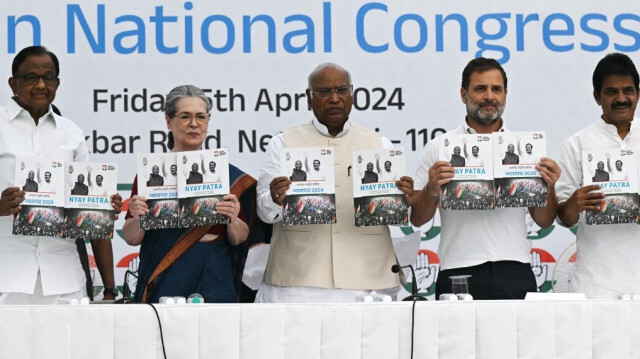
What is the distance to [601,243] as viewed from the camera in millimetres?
4254

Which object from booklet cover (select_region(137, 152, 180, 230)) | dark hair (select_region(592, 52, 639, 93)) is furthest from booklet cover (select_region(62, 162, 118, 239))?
dark hair (select_region(592, 52, 639, 93))

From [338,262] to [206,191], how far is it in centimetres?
65

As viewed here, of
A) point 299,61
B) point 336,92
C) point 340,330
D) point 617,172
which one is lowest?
point 340,330

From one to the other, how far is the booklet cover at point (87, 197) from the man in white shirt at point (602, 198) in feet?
6.34

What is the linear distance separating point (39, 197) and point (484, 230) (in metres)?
1.87

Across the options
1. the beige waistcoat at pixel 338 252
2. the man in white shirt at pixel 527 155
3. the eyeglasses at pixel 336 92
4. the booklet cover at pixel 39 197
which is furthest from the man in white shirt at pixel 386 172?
the booklet cover at pixel 39 197

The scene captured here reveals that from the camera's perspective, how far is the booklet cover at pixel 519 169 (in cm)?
408

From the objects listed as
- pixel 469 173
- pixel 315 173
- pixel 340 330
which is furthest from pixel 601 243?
pixel 340 330

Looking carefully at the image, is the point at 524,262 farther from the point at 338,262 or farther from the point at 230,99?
the point at 230,99

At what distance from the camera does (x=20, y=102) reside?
440 cm

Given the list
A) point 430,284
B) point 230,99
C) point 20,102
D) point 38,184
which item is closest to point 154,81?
point 230,99

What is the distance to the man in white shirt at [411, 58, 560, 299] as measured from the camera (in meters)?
4.21

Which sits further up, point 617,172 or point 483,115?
point 483,115

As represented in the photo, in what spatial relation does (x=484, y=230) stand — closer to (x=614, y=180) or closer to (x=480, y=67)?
(x=614, y=180)
